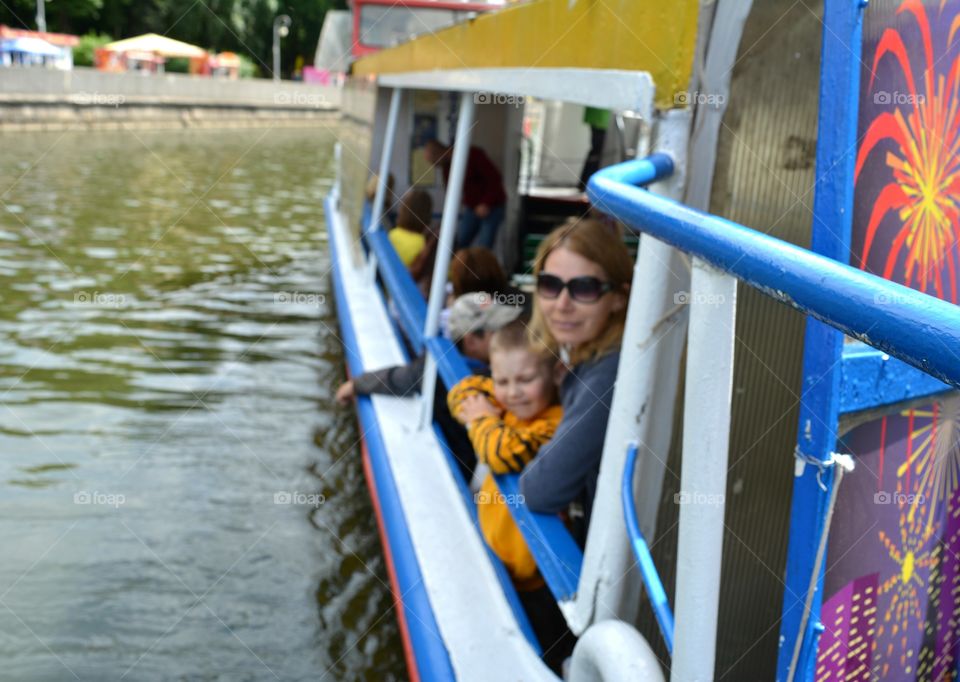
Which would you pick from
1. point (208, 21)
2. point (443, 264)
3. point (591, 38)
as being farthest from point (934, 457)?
point (208, 21)

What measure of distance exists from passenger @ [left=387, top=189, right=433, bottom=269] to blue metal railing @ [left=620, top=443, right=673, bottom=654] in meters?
4.32

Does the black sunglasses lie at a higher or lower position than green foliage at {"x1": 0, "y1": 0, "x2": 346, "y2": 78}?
lower

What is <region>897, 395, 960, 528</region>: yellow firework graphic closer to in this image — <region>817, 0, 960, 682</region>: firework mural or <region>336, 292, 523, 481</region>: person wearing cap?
<region>817, 0, 960, 682</region>: firework mural

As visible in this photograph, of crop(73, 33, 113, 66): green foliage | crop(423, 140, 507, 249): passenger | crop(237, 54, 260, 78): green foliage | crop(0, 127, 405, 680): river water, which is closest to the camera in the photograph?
crop(0, 127, 405, 680): river water

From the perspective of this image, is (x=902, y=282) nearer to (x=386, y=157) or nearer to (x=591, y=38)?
(x=591, y=38)

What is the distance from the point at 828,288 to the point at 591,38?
1.42m

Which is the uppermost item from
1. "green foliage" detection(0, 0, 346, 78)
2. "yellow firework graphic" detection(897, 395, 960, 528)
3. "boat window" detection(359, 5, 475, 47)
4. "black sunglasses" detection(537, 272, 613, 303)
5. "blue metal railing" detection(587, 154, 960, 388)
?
"green foliage" detection(0, 0, 346, 78)

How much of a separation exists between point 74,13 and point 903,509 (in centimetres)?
4013

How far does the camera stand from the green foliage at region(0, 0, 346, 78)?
36.0 m

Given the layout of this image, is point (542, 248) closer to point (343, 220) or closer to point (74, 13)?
point (343, 220)

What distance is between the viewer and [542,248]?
2.39 m

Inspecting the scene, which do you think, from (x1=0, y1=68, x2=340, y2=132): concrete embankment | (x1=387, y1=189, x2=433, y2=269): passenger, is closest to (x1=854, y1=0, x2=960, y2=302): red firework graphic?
(x1=387, y1=189, x2=433, y2=269): passenger

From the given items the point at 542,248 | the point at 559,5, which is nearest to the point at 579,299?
the point at 542,248

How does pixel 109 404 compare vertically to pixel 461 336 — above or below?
below
